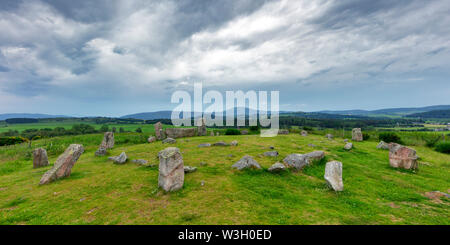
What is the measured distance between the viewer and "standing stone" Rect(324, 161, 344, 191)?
823 centimetres

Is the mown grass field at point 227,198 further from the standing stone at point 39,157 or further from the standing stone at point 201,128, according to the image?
the standing stone at point 201,128

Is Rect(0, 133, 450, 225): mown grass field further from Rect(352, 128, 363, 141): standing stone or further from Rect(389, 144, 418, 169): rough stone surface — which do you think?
Rect(352, 128, 363, 141): standing stone

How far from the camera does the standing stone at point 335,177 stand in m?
8.23

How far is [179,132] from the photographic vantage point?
2950cm

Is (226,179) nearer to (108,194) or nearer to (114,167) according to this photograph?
(108,194)

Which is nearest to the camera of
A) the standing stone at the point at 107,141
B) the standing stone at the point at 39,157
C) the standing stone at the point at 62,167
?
the standing stone at the point at 62,167

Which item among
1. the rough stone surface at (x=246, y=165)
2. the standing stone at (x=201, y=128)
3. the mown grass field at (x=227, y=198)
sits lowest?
the mown grass field at (x=227, y=198)

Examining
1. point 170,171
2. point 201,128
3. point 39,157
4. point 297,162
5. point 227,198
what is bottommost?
point 227,198

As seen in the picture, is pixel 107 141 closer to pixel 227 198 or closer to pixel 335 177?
pixel 227 198

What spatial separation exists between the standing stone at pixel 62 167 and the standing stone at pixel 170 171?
667cm

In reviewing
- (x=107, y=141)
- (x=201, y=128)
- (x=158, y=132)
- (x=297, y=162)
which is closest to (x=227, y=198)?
(x=297, y=162)

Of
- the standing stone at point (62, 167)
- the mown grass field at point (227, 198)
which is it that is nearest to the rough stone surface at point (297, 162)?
the mown grass field at point (227, 198)

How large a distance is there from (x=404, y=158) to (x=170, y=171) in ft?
49.8
